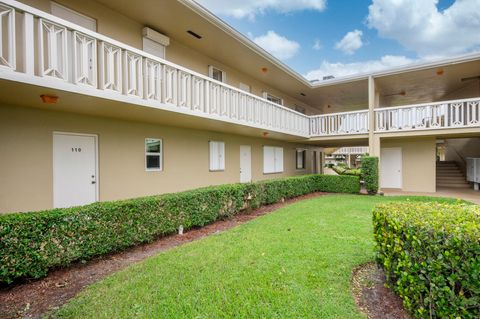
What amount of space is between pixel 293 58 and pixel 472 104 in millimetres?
18015

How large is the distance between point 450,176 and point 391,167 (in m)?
5.32

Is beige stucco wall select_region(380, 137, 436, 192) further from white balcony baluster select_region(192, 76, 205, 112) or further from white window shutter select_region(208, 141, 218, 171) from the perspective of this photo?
white balcony baluster select_region(192, 76, 205, 112)

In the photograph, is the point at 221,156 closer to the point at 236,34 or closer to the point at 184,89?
the point at 184,89

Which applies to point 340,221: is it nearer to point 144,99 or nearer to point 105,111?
point 144,99

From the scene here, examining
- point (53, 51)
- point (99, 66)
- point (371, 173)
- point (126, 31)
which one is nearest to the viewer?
point (53, 51)

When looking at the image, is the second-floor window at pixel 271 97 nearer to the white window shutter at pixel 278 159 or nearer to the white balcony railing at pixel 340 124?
the white balcony railing at pixel 340 124

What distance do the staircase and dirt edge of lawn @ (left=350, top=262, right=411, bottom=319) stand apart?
57.1 feet

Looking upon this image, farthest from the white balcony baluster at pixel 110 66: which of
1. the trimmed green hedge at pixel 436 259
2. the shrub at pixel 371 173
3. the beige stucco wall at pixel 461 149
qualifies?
the beige stucco wall at pixel 461 149

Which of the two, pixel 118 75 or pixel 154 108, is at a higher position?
pixel 118 75

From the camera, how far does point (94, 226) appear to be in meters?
4.94

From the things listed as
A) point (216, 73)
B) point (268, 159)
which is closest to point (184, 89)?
point (216, 73)

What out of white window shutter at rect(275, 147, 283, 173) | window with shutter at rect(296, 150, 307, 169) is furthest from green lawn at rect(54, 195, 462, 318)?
window with shutter at rect(296, 150, 307, 169)

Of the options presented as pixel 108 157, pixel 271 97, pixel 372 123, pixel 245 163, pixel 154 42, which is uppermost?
pixel 154 42

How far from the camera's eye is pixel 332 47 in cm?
2369
